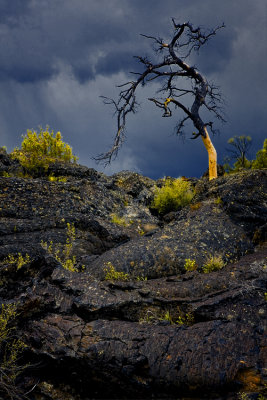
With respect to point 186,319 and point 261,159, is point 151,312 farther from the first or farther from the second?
point 261,159

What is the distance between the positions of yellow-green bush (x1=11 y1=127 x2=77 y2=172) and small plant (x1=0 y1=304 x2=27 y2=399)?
11.1 meters

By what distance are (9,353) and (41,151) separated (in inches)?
595

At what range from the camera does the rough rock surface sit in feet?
13.8

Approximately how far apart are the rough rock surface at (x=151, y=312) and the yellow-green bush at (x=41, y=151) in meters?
6.25

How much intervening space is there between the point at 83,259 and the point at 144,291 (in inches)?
135

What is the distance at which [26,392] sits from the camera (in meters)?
4.53

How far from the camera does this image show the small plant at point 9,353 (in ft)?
14.5

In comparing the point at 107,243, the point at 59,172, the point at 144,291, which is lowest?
the point at 144,291

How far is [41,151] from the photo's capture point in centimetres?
1848

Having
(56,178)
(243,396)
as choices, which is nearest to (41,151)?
(56,178)

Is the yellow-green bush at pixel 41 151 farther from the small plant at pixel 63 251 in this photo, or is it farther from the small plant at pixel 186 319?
the small plant at pixel 186 319

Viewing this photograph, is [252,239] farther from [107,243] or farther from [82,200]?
[82,200]

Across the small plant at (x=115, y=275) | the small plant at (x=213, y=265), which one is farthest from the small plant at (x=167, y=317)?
the small plant at (x=213, y=265)

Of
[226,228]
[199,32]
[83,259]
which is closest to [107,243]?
[83,259]
